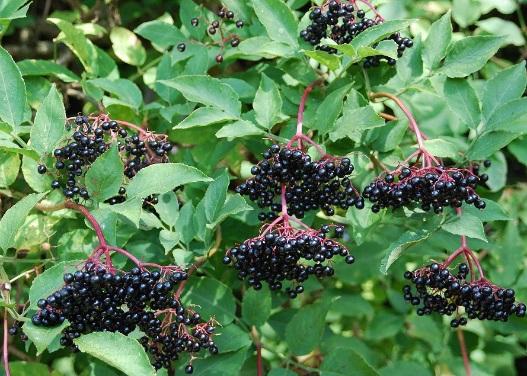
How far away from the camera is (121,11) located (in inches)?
151

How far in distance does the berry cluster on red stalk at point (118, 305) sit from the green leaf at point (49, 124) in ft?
0.78

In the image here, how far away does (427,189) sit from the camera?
2.18 metres

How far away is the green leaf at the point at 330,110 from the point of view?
239cm

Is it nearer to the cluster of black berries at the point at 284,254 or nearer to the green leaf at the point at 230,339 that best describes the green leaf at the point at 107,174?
the cluster of black berries at the point at 284,254

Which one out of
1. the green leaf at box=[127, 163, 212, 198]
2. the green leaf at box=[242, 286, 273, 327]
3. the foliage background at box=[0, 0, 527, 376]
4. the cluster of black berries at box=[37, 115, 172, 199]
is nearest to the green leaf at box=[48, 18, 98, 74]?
the foliage background at box=[0, 0, 527, 376]

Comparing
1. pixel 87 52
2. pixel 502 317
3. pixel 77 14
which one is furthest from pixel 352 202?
pixel 77 14

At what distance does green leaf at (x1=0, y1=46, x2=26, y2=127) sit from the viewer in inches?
94.1

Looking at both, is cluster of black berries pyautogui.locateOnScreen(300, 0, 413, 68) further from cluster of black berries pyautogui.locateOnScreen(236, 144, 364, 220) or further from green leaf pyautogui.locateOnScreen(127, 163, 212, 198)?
green leaf pyautogui.locateOnScreen(127, 163, 212, 198)

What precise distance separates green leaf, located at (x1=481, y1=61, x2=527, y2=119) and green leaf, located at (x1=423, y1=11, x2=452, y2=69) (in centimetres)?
20

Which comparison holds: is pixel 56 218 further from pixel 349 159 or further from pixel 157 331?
pixel 349 159

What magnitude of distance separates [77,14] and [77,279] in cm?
201

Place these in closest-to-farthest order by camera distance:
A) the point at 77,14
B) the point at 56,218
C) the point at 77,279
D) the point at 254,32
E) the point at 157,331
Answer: the point at 77,279 → the point at 157,331 → the point at 56,218 → the point at 254,32 → the point at 77,14

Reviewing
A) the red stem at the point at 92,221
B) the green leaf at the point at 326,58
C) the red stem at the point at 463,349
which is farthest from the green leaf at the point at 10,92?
the red stem at the point at 463,349

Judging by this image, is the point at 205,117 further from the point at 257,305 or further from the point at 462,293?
the point at 462,293
